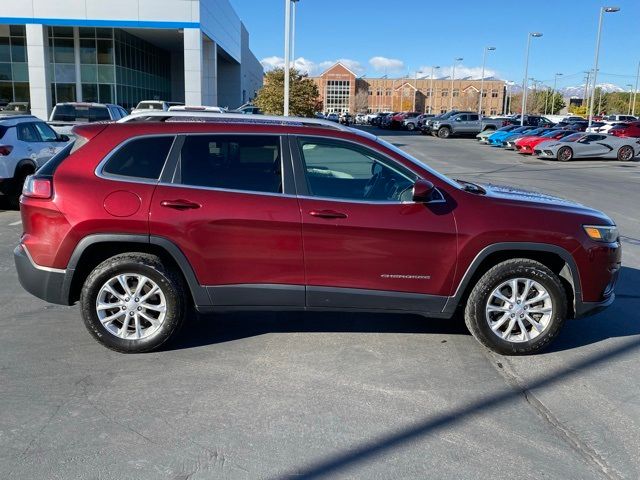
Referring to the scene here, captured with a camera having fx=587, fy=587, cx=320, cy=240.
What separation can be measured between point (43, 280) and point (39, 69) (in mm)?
31054

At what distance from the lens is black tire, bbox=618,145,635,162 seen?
90.1 feet

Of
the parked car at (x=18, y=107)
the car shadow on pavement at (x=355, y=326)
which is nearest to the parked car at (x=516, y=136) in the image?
the parked car at (x=18, y=107)

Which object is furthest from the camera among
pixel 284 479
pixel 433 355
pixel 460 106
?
pixel 460 106

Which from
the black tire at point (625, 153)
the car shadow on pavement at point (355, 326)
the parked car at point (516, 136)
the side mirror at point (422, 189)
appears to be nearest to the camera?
the side mirror at point (422, 189)

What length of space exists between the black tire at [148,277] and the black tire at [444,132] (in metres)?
44.5

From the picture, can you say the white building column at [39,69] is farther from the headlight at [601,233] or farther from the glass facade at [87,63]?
the headlight at [601,233]

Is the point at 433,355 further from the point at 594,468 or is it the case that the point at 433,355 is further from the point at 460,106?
the point at 460,106

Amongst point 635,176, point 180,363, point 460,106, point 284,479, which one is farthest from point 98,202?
point 460,106

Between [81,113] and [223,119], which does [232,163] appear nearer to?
[223,119]

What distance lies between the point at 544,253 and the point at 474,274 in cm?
63

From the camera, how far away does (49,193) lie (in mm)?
4512

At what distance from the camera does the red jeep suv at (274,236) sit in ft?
14.7

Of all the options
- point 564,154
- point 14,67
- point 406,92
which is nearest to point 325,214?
point 564,154

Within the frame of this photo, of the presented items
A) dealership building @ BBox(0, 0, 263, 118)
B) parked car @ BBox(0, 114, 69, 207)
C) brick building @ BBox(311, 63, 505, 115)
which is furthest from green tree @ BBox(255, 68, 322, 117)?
brick building @ BBox(311, 63, 505, 115)
